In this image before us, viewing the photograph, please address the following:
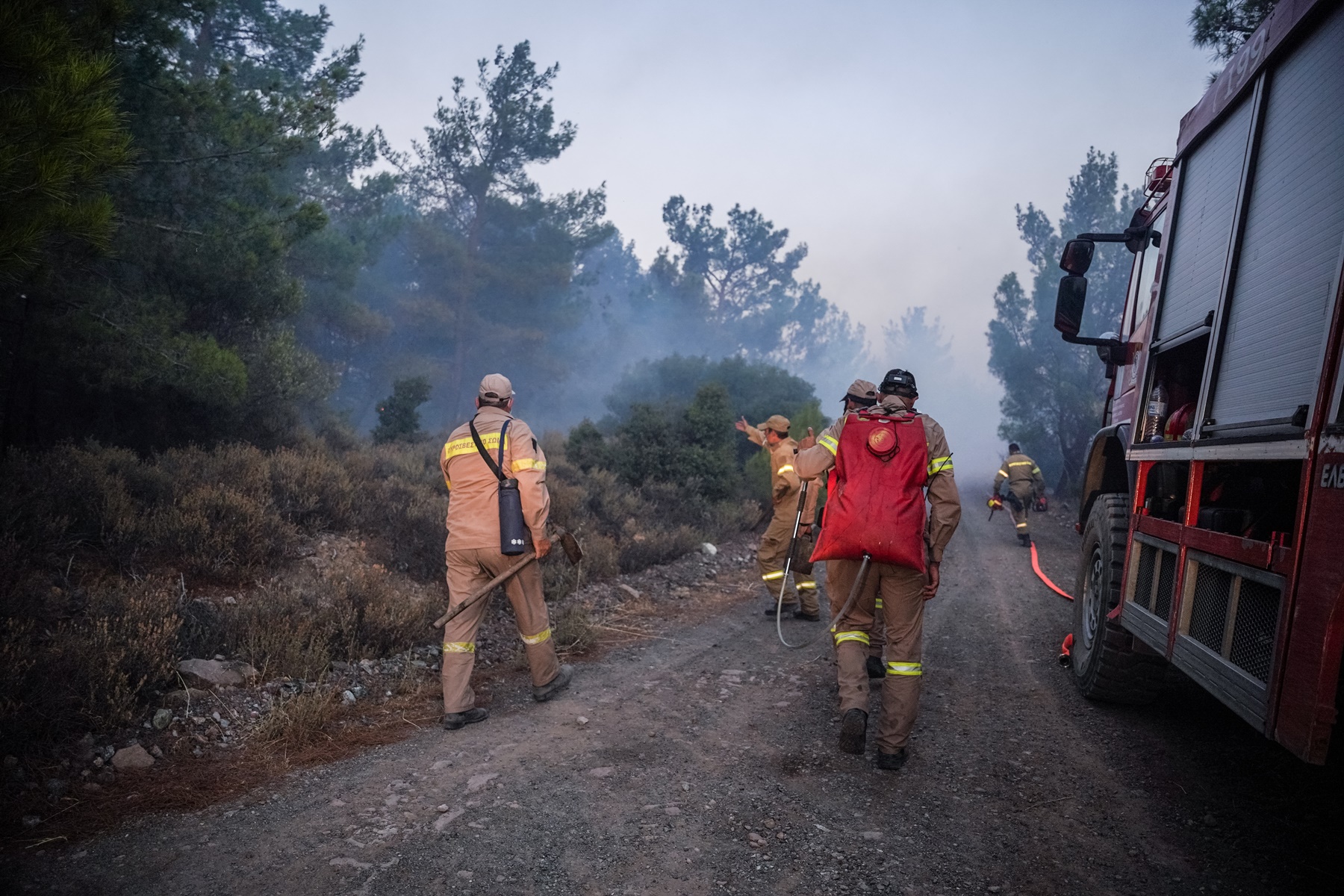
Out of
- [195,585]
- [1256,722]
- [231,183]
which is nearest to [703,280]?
[231,183]

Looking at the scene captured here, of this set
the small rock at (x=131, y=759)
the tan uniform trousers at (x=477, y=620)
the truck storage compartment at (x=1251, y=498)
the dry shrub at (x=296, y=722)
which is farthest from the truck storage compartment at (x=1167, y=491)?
the small rock at (x=131, y=759)

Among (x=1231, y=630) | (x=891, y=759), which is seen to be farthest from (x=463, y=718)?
(x=1231, y=630)

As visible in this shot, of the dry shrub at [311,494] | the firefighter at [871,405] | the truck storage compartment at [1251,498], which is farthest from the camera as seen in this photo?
the dry shrub at [311,494]

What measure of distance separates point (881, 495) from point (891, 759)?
1.36 metres

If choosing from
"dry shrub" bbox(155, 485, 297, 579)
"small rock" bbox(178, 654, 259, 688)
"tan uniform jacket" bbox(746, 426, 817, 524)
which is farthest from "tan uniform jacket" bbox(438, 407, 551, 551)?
"tan uniform jacket" bbox(746, 426, 817, 524)

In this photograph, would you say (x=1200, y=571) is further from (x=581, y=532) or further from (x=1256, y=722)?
(x=581, y=532)

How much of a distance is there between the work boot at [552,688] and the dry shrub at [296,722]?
4.03 ft

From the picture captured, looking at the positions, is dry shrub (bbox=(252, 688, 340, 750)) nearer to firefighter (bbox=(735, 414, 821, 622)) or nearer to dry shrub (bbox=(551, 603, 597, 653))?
dry shrub (bbox=(551, 603, 597, 653))

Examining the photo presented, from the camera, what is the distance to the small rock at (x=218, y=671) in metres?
4.82

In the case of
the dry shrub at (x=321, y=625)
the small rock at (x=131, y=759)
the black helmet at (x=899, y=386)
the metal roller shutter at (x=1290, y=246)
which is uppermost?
the metal roller shutter at (x=1290, y=246)

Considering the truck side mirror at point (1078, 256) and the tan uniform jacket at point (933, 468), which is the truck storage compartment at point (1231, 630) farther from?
the truck side mirror at point (1078, 256)

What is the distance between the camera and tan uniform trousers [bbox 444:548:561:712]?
4.86m

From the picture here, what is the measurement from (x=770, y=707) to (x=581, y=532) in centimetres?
487

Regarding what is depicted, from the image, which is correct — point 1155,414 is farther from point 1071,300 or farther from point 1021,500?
point 1021,500
